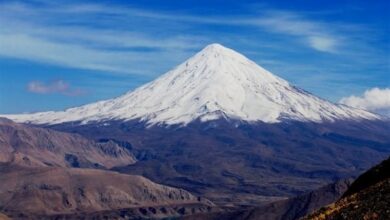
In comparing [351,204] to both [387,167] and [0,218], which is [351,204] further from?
[0,218]

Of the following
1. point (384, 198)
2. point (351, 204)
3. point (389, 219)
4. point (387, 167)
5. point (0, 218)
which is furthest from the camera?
point (0, 218)

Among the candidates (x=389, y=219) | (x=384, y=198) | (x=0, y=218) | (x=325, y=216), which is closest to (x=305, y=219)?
(x=325, y=216)

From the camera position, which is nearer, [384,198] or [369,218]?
[369,218]

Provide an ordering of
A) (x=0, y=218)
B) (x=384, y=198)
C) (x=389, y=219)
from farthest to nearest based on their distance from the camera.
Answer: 1. (x=0, y=218)
2. (x=384, y=198)
3. (x=389, y=219)

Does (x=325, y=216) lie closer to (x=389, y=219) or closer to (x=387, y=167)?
(x=389, y=219)

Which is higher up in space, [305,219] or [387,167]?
[387,167]

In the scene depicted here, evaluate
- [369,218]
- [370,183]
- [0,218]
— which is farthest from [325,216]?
[0,218]

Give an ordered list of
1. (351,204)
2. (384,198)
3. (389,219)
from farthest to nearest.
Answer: (351,204) → (384,198) → (389,219)

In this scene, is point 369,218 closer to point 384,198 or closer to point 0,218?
point 384,198
